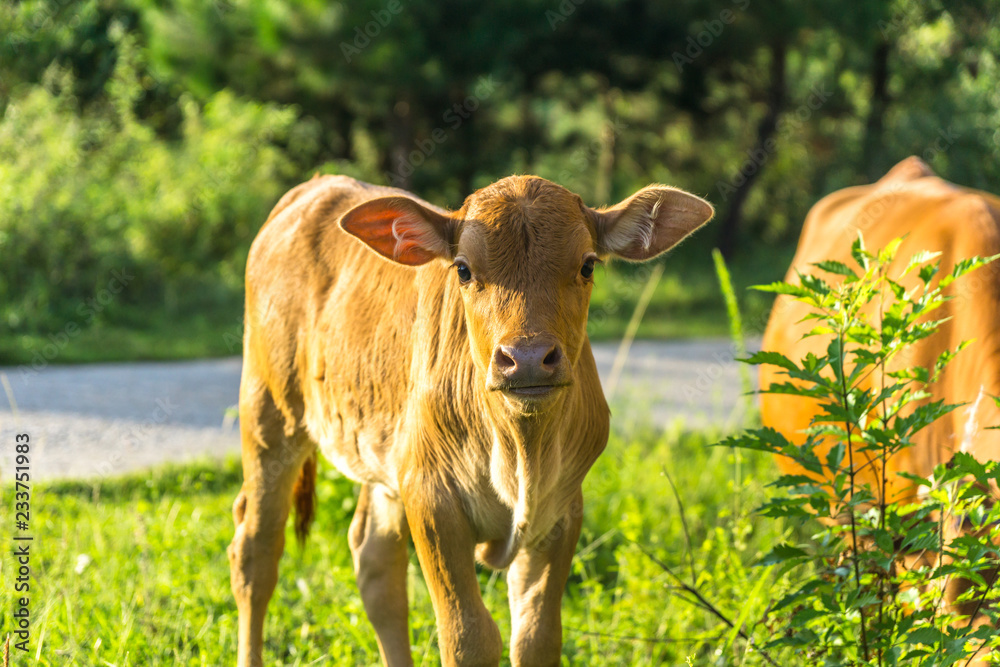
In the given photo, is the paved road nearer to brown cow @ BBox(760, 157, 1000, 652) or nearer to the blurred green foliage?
the blurred green foliage

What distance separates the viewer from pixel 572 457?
2746mm

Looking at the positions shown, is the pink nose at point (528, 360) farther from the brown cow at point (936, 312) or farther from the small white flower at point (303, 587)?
the small white flower at point (303, 587)

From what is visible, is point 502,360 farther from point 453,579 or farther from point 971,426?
point 971,426

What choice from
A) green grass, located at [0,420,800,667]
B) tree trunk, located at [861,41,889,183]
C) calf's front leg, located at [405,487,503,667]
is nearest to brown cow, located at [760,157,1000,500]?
green grass, located at [0,420,800,667]

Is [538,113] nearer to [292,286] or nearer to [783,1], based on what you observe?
[783,1]

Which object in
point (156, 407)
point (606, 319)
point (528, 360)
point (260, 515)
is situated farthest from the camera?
point (606, 319)

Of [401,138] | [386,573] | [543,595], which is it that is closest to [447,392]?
[543,595]

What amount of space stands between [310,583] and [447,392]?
1910mm

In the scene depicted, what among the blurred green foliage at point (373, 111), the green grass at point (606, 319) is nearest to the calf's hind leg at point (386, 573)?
the green grass at point (606, 319)

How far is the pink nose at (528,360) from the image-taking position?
2.25 m

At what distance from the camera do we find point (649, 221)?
2783 millimetres

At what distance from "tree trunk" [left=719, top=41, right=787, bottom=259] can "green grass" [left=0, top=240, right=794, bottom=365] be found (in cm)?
47

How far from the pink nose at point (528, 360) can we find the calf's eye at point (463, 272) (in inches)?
12.8

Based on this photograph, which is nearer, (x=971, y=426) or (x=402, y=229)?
(x=402, y=229)
